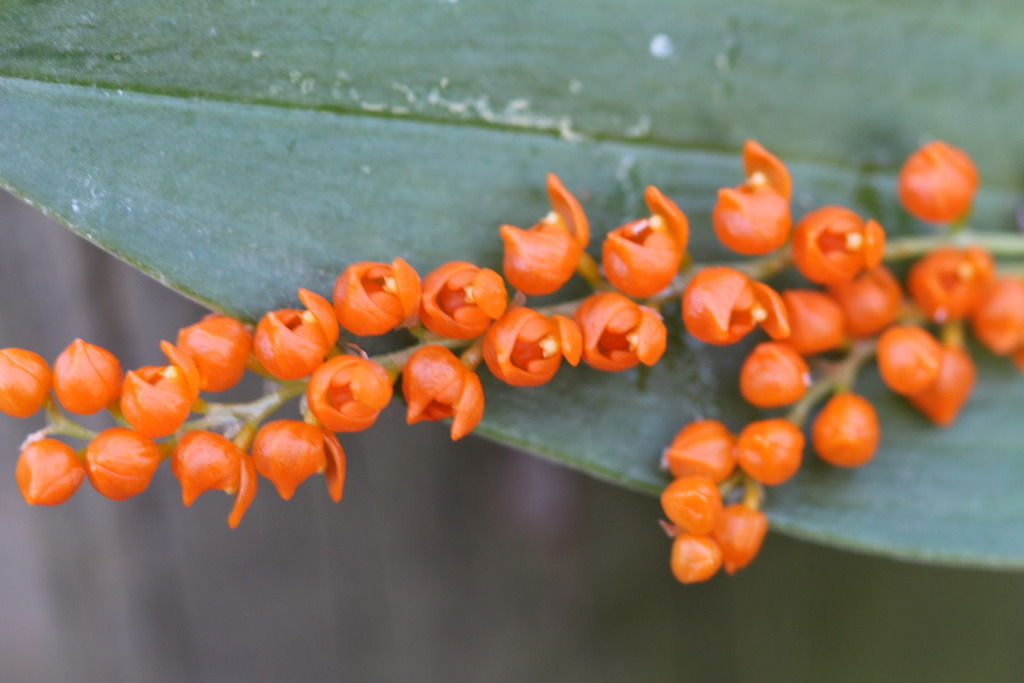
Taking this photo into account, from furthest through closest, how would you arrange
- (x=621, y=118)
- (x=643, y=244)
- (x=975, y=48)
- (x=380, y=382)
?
(x=975, y=48) → (x=621, y=118) → (x=643, y=244) → (x=380, y=382)

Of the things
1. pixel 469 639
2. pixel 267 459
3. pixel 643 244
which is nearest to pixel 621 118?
pixel 643 244

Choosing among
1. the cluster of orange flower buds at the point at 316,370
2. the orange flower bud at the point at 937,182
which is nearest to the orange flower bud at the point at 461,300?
the cluster of orange flower buds at the point at 316,370

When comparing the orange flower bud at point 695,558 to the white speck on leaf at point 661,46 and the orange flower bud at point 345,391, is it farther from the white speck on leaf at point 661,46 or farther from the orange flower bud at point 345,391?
the white speck on leaf at point 661,46

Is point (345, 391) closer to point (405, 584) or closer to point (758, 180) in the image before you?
point (758, 180)

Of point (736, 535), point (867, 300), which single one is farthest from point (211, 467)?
point (867, 300)

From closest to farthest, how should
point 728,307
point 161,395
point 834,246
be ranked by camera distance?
point 161,395, point 728,307, point 834,246

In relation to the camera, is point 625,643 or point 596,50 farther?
point 625,643

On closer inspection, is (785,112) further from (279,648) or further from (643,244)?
(279,648)
